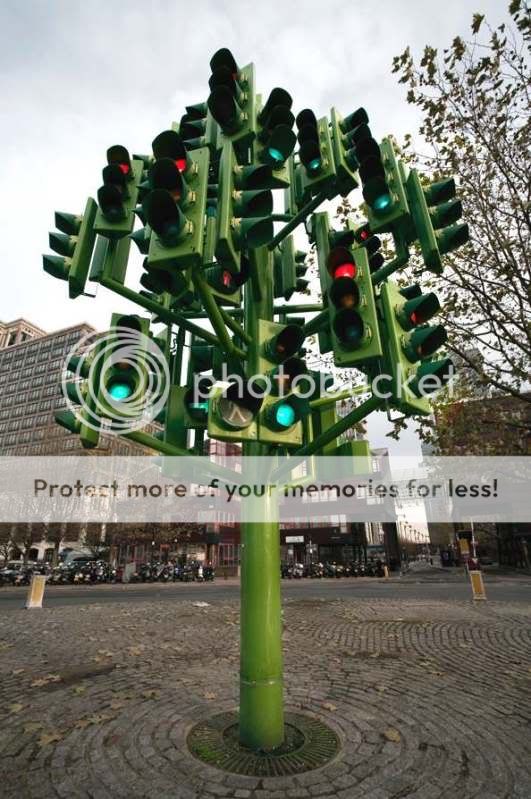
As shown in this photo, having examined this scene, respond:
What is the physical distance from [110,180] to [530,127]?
33.6 ft

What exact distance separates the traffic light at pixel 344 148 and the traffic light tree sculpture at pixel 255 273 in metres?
0.01

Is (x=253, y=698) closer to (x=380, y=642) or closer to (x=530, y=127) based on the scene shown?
(x=380, y=642)

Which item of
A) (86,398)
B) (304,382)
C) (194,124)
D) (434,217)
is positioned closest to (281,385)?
(304,382)

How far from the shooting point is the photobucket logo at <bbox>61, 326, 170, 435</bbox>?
138 inches

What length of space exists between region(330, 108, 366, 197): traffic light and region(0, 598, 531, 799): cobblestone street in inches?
187

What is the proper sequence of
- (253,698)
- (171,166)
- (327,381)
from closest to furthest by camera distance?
(171,166) → (253,698) → (327,381)

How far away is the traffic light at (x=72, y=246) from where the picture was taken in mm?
3502

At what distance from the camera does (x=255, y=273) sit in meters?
4.50

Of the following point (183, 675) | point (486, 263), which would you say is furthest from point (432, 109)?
point (183, 675)

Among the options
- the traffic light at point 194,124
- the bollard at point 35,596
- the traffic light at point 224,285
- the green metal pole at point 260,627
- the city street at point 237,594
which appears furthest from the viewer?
the city street at point 237,594

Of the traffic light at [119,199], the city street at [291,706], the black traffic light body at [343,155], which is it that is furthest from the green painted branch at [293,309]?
the city street at [291,706]

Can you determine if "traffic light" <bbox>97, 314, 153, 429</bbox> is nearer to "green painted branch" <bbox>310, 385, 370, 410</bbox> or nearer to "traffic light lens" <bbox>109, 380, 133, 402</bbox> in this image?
"traffic light lens" <bbox>109, 380, 133, 402</bbox>

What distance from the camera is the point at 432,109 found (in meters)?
10.4

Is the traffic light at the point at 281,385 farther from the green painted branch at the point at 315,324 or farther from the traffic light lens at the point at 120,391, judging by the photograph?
the traffic light lens at the point at 120,391
